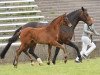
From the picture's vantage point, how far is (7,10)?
28734mm

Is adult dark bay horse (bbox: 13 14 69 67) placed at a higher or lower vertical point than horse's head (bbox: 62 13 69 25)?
lower

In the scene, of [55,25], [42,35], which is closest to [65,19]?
[55,25]

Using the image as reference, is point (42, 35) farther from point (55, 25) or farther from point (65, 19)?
point (65, 19)

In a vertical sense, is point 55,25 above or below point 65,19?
below

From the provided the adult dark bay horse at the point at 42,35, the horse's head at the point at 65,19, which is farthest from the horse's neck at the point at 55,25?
the horse's head at the point at 65,19

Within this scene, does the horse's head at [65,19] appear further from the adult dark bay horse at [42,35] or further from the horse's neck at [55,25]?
the horse's neck at [55,25]

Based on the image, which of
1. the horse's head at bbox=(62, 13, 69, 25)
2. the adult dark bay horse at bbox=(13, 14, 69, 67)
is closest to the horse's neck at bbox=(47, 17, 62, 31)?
the adult dark bay horse at bbox=(13, 14, 69, 67)

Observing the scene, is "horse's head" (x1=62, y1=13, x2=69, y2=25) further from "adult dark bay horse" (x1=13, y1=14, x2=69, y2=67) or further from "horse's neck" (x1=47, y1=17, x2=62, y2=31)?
"horse's neck" (x1=47, y1=17, x2=62, y2=31)

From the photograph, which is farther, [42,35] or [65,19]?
[65,19]

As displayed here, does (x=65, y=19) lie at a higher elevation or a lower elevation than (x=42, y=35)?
higher

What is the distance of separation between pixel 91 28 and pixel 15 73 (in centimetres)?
783

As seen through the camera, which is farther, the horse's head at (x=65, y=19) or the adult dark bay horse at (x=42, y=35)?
the horse's head at (x=65, y=19)

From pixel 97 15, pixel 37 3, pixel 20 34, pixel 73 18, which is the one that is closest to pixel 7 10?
pixel 37 3

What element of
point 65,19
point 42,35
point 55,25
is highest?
point 65,19
